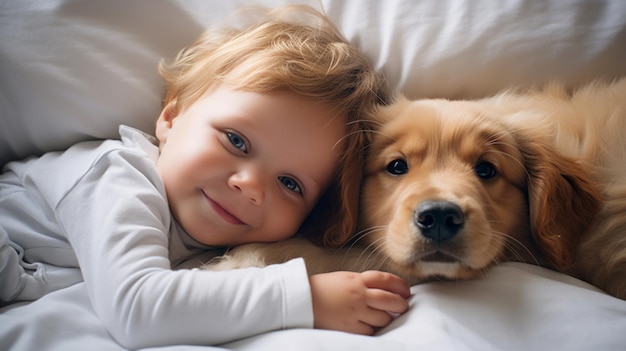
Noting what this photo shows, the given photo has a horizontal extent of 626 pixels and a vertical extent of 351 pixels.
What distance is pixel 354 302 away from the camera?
44.8 inches

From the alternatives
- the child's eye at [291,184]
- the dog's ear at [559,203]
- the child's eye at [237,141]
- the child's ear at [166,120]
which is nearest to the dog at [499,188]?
the dog's ear at [559,203]

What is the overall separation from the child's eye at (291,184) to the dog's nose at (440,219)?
1.26 feet

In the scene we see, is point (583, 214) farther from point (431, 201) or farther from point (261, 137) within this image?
point (261, 137)

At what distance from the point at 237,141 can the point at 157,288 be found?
0.43 metres

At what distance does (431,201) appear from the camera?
1.16 m

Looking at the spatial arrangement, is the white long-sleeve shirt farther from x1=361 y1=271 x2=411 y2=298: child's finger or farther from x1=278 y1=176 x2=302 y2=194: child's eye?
x1=278 y1=176 x2=302 y2=194: child's eye

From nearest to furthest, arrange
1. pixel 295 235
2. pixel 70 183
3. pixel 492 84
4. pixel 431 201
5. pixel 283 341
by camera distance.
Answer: pixel 283 341, pixel 431 201, pixel 70 183, pixel 295 235, pixel 492 84

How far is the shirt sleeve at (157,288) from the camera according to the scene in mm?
1061

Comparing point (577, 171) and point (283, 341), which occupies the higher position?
point (577, 171)

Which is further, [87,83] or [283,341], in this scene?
[87,83]

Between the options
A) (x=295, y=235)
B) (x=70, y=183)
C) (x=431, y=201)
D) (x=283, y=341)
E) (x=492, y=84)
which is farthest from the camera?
(x=492, y=84)

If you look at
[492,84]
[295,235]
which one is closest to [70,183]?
[295,235]

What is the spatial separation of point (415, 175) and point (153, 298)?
0.69 meters

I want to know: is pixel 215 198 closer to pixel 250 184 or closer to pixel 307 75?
pixel 250 184
